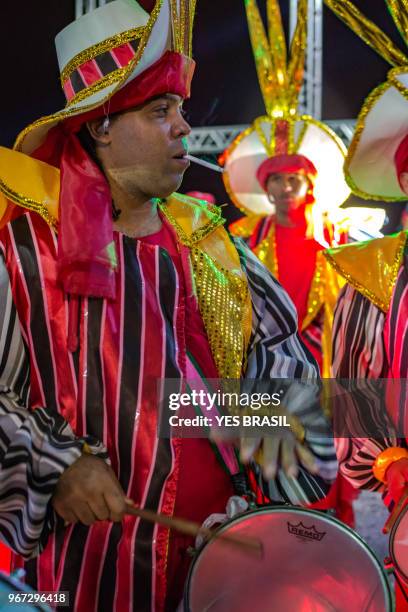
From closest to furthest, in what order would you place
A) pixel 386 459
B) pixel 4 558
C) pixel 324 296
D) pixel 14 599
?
pixel 14 599 → pixel 4 558 → pixel 386 459 → pixel 324 296

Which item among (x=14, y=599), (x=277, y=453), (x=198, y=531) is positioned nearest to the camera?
(x=14, y=599)

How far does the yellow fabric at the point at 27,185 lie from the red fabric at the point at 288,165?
3778 millimetres

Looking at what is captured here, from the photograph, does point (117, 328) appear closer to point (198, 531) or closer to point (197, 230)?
point (197, 230)

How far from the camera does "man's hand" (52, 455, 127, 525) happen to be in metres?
1.95

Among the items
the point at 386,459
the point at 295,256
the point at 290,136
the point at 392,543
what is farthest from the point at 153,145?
the point at 290,136

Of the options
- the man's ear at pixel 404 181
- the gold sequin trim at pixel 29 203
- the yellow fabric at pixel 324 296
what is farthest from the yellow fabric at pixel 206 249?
the yellow fabric at pixel 324 296

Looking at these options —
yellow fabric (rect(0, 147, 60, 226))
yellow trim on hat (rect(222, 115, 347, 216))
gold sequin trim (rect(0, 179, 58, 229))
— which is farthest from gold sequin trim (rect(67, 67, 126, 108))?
yellow trim on hat (rect(222, 115, 347, 216))

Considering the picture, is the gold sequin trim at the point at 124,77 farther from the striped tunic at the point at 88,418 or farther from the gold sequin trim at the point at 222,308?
the gold sequin trim at the point at 222,308

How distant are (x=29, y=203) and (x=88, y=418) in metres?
0.57

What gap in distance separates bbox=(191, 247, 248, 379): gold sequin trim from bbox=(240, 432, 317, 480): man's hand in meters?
0.27

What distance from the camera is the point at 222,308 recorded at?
2.46 m

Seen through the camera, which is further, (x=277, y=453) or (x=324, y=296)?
(x=324, y=296)

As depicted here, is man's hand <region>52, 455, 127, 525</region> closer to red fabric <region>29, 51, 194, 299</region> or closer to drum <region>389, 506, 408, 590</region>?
red fabric <region>29, 51, 194, 299</region>

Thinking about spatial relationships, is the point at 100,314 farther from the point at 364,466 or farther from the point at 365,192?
the point at 365,192
